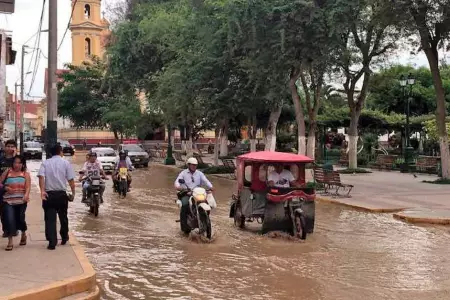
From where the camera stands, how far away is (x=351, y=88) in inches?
1182

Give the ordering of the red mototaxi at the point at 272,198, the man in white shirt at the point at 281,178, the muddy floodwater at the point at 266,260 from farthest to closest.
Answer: the man in white shirt at the point at 281,178 < the red mototaxi at the point at 272,198 < the muddy floodwater at the point at 266,260

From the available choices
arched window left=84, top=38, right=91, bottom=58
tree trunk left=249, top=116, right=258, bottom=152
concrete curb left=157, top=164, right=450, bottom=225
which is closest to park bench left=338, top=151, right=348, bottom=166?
tree trunk left=249, top=116, right=258, bottom=152

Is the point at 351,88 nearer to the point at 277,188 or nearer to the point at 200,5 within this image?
the point at 200,5

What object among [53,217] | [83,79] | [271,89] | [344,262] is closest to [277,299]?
[344,262]

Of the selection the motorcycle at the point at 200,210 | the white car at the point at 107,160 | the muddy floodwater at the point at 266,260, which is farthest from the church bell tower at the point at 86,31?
the motorcycle at the point at 200,210

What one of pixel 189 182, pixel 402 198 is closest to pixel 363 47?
pixel 402 198

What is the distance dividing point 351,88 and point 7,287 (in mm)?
24900

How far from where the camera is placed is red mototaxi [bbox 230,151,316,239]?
12.3 meters

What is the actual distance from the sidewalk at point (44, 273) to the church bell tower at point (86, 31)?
81.6 m

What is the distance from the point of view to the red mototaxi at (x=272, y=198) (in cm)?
1228

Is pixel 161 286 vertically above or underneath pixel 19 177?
underneath

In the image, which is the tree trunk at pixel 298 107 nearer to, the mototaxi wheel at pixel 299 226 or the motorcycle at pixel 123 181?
the motorcycle at pixel 123 181

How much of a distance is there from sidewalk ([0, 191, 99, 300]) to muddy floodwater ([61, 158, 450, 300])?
36 centimetres

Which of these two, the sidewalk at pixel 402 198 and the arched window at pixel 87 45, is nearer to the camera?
the sidewalk at pixel 402 198
